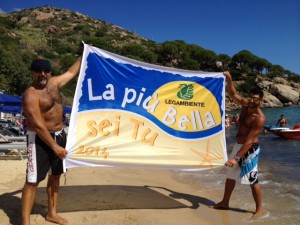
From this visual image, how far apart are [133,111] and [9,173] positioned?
3.34 m

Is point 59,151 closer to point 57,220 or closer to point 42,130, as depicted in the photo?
point 42,130

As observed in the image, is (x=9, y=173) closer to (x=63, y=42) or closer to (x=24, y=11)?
(x=63, y=42)

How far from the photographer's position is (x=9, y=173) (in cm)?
681

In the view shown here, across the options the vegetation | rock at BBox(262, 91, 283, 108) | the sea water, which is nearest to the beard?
the sea water

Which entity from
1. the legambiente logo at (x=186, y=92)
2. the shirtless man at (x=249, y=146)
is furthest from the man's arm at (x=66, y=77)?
the shirtless man at (x=249, y=146)

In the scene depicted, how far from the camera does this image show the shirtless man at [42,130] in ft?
12.4

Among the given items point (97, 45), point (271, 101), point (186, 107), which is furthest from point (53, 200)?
point (271, 101)

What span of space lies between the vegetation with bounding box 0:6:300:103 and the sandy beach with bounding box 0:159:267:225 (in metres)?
37.7

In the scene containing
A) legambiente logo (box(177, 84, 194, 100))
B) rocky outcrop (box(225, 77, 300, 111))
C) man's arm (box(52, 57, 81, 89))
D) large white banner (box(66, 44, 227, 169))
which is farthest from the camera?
rocky outcrop (box(225, 77, 300, 111))

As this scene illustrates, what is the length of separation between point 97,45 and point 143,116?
6402 centimetres

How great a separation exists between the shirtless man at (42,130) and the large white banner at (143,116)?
22 cm

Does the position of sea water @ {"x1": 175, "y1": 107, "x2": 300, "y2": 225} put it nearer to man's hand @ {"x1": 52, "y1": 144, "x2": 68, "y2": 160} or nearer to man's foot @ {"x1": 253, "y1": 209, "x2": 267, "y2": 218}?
man's foot @ {"x1": 253, "y1": 209, "x2": 267, "y2": 218}

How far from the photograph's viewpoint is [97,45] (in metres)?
66.9

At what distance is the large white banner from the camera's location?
4461mm
